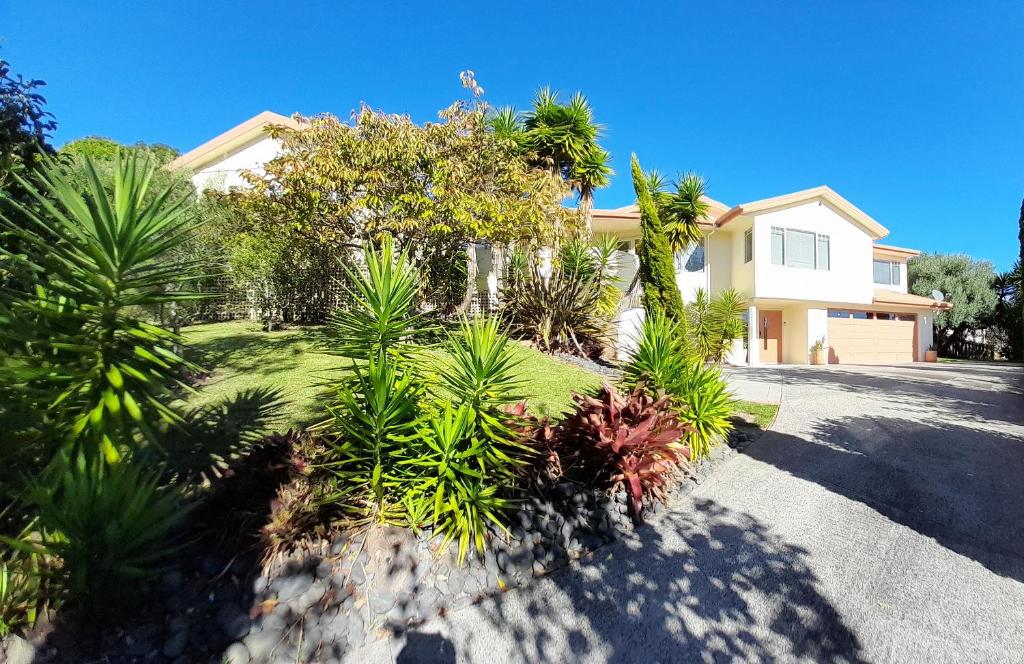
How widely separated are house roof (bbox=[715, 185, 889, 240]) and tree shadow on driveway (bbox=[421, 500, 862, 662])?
53.8ft

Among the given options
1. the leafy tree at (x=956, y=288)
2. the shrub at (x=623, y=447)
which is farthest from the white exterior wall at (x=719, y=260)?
the leafy tree at (x=956, y=288)

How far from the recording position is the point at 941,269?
1048 inches

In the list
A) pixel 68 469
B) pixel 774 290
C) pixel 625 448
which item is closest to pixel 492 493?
pixel 625 448

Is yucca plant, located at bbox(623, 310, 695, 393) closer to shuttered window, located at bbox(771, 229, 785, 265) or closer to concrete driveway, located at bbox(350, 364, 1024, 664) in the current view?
concrete driveway, located at bbox(350, 364, 1024, 664)

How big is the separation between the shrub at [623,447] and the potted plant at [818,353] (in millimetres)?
17768

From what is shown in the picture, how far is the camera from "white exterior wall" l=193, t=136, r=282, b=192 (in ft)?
53.2

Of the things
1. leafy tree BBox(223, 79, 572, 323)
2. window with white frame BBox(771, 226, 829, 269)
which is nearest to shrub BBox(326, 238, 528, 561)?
leafy tree BBox(223, 79, 572, 323)

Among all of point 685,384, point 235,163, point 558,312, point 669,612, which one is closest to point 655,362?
point 685,384

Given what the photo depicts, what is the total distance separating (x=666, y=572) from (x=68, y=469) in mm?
3716

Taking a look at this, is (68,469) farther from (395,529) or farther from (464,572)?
(464,572)

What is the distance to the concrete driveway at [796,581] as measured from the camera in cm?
254

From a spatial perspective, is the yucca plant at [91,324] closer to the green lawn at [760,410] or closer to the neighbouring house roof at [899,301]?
the green lawn at [760,410]

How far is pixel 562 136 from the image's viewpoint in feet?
43.0

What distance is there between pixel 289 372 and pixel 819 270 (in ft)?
67.0
